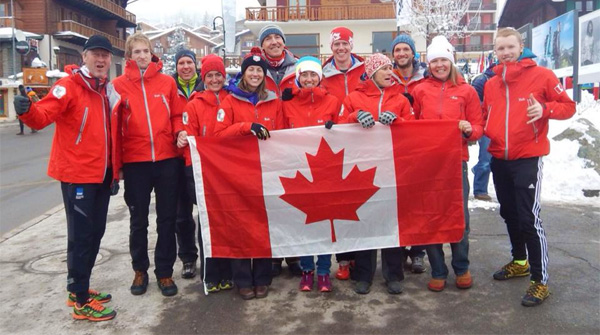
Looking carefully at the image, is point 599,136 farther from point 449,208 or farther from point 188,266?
point 188,266

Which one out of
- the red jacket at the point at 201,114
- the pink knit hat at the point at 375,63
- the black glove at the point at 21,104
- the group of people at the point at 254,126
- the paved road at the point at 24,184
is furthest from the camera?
the paved road at the point at 24,184

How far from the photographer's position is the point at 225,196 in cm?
429

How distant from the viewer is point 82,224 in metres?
3.88

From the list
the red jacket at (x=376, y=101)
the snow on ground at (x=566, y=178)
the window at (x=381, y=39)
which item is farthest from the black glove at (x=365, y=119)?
the window at (x=381, y=39)

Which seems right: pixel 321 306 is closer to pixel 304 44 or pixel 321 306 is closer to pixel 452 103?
pixel 452 103

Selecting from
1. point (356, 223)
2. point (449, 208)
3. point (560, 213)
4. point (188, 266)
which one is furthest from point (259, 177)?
point (560, 213)

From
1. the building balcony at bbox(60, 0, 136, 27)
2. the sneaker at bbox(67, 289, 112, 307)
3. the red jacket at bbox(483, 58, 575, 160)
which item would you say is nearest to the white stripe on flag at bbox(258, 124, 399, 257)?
the red jacket at bbox(483, 58, 575, 160)

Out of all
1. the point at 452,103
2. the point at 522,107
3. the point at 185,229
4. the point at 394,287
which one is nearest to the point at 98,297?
the point at 185,229

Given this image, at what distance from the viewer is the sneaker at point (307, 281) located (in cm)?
441

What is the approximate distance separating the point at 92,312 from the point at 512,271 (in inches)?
140

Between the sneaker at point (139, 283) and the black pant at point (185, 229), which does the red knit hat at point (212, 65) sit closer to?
the black pant at point (185, 229)

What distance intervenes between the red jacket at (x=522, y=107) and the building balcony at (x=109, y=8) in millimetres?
42103

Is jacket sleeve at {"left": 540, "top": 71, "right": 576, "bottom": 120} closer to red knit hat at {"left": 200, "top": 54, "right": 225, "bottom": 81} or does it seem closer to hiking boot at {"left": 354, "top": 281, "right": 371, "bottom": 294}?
hiking boot at {"left": 354, "top": 281, "right": 371, "bottom": 294}

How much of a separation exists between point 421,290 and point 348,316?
0.84m
